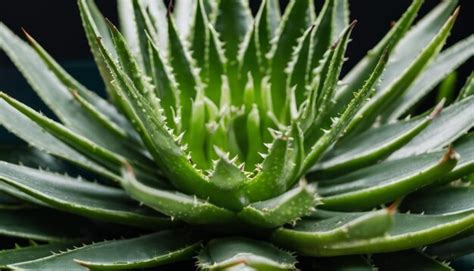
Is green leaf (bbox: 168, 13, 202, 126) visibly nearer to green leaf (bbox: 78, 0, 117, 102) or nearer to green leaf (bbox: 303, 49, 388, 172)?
green leaf (bbox: 78, 0, 117, 102)

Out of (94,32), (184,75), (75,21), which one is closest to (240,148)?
(184,75)

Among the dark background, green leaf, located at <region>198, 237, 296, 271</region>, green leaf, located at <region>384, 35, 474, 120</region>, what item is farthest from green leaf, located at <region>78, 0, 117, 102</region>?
the dark background

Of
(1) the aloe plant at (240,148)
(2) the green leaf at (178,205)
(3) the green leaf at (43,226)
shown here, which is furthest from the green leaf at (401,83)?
(3) the green leaf at (43,226)

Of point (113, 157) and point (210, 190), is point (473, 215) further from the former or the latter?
point (113, 157)

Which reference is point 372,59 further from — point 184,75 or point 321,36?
point 184,75

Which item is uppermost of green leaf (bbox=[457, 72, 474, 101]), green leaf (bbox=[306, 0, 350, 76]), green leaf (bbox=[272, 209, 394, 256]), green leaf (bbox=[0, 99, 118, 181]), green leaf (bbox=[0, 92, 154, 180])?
green leaf (bbox=[306, 0, 350, 76])

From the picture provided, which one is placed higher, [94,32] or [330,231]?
[94,32]
